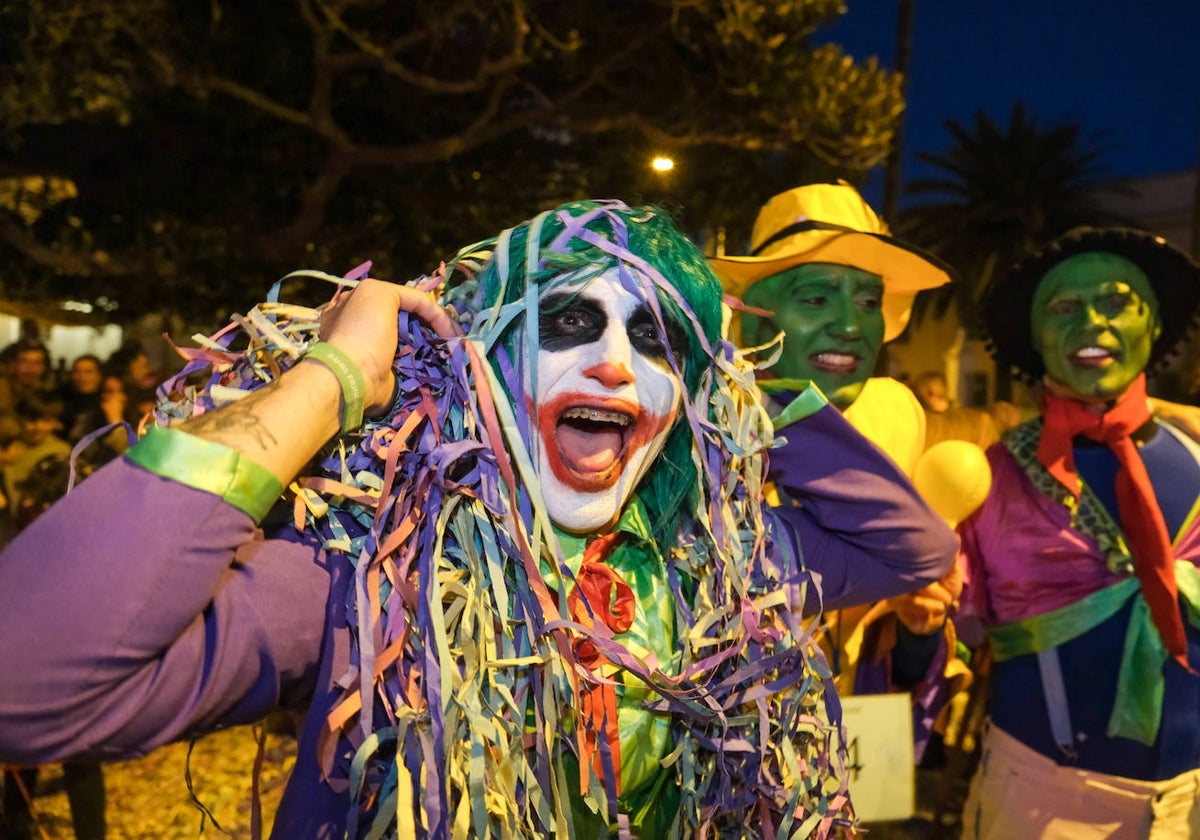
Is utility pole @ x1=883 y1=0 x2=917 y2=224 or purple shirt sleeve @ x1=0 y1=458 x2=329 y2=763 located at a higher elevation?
utility pole @ x1=883 y1=0 x2=917 y2=224

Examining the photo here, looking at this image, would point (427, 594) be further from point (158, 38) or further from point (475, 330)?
point (158, 38)

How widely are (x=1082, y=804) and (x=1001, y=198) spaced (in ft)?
51.5

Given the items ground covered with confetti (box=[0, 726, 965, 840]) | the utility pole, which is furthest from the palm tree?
ground covered with confetti (box=[0, 726, 965, 840])

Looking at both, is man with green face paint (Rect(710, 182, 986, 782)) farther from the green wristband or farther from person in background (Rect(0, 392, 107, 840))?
person in background (Rect(0, 392, 107, 840))

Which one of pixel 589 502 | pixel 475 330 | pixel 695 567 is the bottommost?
pixel 695 567

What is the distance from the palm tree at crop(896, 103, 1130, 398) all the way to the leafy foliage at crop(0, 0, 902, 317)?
9982 mm

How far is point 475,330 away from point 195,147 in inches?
235

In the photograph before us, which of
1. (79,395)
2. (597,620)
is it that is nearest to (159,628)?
(597,620)

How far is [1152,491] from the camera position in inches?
90.1

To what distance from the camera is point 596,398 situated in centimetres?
138

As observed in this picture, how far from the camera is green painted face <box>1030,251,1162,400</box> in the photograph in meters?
2.36

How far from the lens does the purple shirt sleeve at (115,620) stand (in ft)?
2.93

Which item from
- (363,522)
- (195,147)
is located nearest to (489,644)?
(363,522)

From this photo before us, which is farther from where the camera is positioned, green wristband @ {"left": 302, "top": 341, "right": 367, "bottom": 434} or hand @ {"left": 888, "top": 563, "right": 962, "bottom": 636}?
hand @ {"left": 888, "top": 563, "right": 962, "bottom": 636}
